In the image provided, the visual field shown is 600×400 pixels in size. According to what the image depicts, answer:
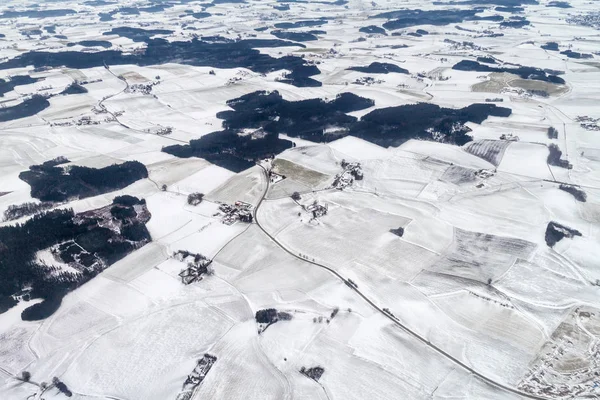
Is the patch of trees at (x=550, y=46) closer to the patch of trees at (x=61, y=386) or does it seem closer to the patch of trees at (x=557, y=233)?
the patch of trees at (x=557, y=233)

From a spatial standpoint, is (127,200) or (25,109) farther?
(25,109)

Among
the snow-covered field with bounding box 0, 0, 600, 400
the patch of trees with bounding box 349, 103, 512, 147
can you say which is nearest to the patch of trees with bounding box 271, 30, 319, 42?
the snow-covered field with bounding box 0, 0, 600, 400

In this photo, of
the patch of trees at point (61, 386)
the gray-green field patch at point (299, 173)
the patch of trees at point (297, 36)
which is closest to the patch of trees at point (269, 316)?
the patch of trees at point (61, 386)

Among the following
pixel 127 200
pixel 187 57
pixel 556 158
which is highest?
pixel 127 200

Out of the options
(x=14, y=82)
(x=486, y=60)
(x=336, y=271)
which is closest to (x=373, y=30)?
(x=486, y=60)

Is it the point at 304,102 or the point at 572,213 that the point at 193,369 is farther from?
the point at 304,102

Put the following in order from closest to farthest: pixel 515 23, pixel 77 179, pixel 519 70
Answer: pixel 77 179
pixel 519 70
pixel 515 23

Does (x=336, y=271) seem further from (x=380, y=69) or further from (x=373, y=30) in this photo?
(x=373, y=30)
